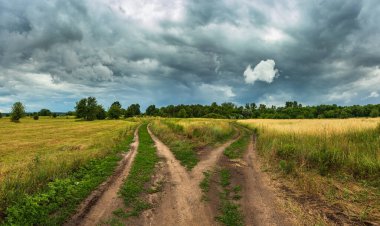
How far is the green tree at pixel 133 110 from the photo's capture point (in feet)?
509

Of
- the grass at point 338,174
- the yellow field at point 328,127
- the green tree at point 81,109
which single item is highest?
the green tree at point 81,109

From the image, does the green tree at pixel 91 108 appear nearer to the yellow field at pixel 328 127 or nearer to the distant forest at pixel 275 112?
the distant forest at pixel 275 112

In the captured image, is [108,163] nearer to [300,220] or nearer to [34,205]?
[34,205]

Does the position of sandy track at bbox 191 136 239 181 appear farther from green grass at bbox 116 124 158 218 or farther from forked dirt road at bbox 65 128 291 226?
green grass at bbox 116 124 158 218

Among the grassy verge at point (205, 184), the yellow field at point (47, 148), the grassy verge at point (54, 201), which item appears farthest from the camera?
the yellow field at point (47, 148)

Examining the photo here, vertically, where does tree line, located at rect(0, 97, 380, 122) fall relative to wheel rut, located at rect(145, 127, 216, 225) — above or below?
above

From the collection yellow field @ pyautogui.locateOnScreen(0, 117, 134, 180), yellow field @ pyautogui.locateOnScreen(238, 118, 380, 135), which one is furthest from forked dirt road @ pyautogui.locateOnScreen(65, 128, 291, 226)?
yellow field @ pyautogui.locateOnScreen(238, 118, 380, 135)

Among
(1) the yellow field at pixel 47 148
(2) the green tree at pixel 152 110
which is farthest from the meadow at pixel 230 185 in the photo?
(2) the green tree at pixel 152 110

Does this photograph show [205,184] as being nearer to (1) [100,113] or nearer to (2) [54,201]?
(2) [54,201]

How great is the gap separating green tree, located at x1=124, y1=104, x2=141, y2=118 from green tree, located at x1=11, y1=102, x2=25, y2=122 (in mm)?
68326

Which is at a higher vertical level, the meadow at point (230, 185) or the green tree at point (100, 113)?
the green tree at point (100, 113)

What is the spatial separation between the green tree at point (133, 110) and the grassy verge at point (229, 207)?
14982cm

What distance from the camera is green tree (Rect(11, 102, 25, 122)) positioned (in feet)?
283

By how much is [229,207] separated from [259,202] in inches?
46.9
